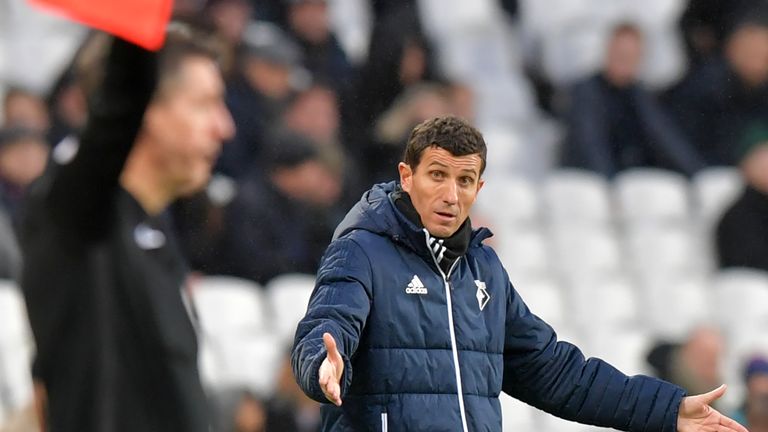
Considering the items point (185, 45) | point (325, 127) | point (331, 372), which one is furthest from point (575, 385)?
point (325, 127)

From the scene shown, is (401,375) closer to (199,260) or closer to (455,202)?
(455,202)

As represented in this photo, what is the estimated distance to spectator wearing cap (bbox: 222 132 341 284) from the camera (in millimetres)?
7164

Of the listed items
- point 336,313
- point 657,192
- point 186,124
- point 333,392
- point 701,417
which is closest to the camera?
point 186,124

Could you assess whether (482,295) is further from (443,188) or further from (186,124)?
(186,124)

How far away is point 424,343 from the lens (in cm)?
354

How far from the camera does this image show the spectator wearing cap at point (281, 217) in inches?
282

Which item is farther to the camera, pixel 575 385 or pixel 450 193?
pixel 575 385

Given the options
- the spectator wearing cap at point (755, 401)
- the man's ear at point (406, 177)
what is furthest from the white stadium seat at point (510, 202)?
the man's ear at point (406, 177)

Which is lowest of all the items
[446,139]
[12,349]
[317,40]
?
[12,349]

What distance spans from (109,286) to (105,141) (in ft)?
0.79

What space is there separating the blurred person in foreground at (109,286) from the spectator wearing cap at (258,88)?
4860 mm

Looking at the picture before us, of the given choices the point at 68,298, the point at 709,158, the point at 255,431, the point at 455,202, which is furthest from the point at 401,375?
the point at 709,158

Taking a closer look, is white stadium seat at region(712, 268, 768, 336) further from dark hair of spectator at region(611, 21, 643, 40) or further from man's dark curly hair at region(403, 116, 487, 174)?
man's dark curly hair at region(403, 116, 487, 174)

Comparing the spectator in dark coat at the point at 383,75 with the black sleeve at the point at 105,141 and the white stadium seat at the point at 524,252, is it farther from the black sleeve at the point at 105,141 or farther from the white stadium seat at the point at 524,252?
the black sleeve at the point at 105,141
